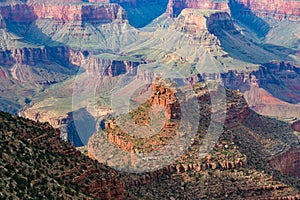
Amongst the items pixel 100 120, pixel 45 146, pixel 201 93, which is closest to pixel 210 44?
pixel 100 120

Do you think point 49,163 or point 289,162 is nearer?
point 49,163

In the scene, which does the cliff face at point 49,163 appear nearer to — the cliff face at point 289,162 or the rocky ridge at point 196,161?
the rocky ridge at point 196,161

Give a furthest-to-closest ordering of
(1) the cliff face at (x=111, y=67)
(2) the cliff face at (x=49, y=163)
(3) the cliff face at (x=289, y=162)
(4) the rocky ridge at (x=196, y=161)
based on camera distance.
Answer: (1) the cliff face at (x=111, y=67) → (3) the cliff face at (x=289, y=162) → (4) the rocky ridge at (x=196, y=161) → (2) the cliff face at (x=49, y=163)

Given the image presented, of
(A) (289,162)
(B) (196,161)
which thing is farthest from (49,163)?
(A) (289,162)

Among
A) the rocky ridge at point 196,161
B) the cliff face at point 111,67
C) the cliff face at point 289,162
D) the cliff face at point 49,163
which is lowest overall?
the cliff face at point 111,67

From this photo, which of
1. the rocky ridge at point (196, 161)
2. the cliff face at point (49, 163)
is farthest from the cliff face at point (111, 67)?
the cliff face at point (49, 163)

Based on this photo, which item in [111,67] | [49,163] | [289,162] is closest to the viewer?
[49,163]

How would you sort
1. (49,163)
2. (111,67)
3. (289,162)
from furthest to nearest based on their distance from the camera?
(111,67) < (289,162) < (49,163)

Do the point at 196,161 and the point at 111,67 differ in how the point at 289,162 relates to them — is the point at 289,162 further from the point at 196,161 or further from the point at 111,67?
the point at 111,67

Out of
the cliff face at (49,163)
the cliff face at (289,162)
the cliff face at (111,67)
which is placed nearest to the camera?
the cliff face at (49,163)

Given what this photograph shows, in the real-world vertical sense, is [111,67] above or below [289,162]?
below

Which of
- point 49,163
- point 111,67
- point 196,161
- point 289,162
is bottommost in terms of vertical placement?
point 111,67
